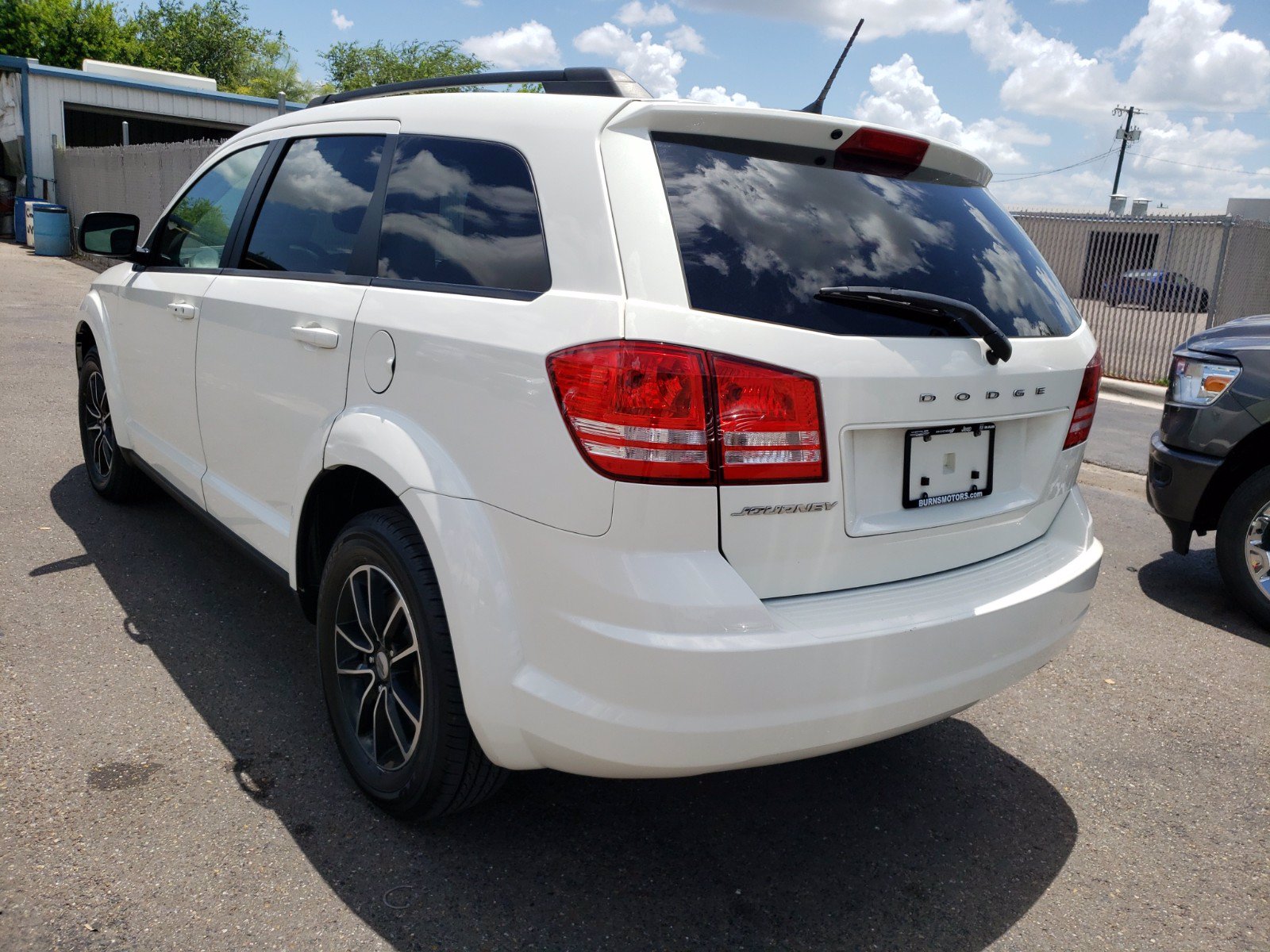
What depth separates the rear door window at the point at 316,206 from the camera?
2.93 metres

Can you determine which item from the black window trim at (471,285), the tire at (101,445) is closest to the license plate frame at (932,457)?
the black window trim at (471,285)

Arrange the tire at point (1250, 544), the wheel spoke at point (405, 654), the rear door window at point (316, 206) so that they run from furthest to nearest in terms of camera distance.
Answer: the tire at point (1250, 544), the rear door window at point (316, 206), the wheel spoke at point (405, 654)

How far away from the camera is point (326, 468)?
2.74 m

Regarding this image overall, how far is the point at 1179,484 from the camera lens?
15.3 ft

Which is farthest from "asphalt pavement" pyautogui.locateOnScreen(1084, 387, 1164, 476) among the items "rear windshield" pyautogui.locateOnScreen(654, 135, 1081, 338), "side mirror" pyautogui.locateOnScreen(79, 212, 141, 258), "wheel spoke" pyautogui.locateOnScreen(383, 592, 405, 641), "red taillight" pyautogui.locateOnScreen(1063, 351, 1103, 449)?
"side mirror" pyautogui.locateOnScreen(79, 212, 141, 258)

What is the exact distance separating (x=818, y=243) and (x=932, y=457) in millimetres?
551

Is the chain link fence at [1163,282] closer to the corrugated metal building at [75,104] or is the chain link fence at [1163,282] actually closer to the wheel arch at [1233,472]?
the wheel arch at [1233,472]

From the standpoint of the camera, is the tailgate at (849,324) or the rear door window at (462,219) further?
the rear door window at (462,219)

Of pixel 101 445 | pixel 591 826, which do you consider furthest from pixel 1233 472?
pixel 101 445

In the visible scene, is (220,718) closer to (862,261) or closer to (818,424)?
(818,424)

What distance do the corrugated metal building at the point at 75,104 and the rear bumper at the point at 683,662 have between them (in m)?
24.9

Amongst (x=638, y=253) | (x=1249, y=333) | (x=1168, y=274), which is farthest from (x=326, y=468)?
(x=1168, y=274)

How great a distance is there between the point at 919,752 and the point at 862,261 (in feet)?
5.58

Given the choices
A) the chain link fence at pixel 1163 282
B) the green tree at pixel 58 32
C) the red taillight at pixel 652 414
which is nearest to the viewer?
the red taillight at pixel 652 414
